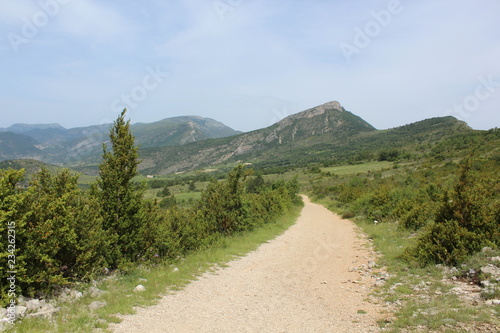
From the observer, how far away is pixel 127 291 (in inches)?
253

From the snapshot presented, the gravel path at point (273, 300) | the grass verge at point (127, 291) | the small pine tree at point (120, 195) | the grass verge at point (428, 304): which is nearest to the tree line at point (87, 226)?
the small pine tree at point (120, 195)

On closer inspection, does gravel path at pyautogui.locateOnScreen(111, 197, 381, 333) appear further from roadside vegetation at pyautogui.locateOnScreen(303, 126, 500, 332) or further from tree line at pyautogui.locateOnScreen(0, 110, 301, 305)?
tree line at pyautogui.locateOnScreen(0, 110, 301, 305)

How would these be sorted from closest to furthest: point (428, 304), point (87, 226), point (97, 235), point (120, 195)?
point (428, 304), point (87, 226), point (97, 235), point (120, 195)

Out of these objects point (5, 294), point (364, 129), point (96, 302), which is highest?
point (364, 129)

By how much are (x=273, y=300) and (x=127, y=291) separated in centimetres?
321

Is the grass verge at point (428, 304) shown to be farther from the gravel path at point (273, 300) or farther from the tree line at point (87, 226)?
the tree line at point (87, 226)

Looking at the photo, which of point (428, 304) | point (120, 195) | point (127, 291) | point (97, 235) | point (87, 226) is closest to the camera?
point (428, 304)

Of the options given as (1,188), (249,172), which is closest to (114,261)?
(1,188)

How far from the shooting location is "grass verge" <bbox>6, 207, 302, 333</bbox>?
14.7ft

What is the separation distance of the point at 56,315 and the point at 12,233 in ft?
5.10

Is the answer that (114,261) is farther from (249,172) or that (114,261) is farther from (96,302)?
(249,172)

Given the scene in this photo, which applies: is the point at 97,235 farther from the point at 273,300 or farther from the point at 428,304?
the point at 428,304

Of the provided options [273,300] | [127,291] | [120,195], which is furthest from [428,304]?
[120,195]

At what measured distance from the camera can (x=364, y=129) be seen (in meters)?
198
